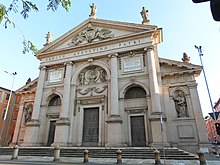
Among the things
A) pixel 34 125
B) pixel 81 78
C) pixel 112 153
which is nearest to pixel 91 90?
pixel 81 78

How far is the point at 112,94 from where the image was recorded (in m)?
17.1

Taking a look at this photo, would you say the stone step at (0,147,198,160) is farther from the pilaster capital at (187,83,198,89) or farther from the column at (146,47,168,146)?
the pilaster capital at (187,83,198,89)

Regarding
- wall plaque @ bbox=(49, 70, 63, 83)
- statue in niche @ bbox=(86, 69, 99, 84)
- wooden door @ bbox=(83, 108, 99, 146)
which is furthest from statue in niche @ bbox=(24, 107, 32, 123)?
statue in niche @ bbox=(86, 69, 99, 84)

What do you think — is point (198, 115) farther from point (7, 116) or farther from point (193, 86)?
point (7, 116)

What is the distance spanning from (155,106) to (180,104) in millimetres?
2953

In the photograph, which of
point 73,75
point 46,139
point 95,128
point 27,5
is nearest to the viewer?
point 27,5

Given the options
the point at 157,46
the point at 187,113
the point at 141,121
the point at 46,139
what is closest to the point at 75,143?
the point at 46,139

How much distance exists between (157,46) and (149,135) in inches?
391

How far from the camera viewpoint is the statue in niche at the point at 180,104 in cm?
1601

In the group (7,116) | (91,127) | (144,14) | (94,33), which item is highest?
(144,14)

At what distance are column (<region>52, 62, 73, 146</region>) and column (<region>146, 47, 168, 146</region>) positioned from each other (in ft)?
28.7

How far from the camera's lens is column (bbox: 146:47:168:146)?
46.6 feet

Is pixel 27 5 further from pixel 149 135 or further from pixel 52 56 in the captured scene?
pixel 52 56

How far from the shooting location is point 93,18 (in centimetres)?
2244
